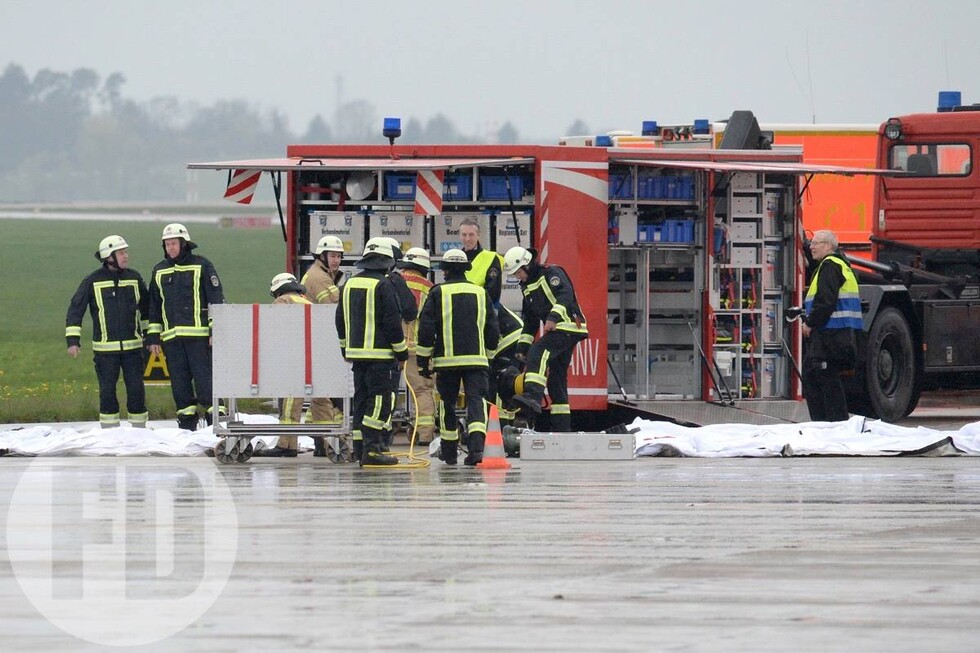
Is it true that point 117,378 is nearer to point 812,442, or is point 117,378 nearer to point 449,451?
point 449,451

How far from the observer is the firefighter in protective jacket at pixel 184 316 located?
16250 millimetres

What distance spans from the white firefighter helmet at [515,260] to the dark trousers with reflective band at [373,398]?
1.96m

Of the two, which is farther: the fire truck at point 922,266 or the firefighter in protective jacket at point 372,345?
the fire truck at point 922,266

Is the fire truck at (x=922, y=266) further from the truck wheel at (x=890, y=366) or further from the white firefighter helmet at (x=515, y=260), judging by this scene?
the white firefighter helmet at (x=515, y=260)

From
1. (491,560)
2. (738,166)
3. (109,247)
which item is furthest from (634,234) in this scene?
(491,560)

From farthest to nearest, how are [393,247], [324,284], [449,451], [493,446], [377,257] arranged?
[324,284] → [393,247] → [449,451] → [493,446] → [377,257]

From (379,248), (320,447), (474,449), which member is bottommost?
(320,447)

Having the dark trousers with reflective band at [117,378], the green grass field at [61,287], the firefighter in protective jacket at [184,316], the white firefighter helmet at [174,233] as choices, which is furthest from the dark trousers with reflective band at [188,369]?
the green grass field at [61,287]

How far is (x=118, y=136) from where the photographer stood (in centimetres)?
17025

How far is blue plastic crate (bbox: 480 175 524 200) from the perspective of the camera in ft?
56.8

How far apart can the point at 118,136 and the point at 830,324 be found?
15978 centimetres

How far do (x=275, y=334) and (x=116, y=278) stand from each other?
8.89ft

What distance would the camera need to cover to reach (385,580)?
→ 28.2ft

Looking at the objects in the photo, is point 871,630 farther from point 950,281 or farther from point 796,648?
point 950,281
